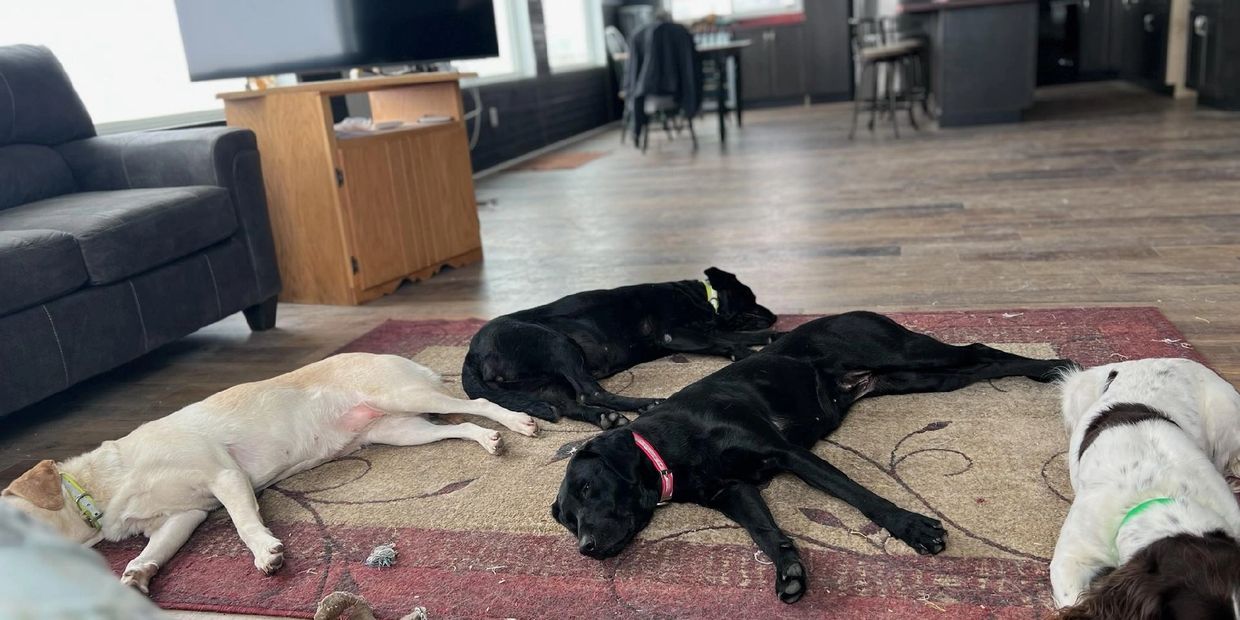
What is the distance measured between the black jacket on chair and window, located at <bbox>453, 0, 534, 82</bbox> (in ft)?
3.53

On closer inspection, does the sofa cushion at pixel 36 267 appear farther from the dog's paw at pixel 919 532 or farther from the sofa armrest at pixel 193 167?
the dog's paw at pixel 919 532

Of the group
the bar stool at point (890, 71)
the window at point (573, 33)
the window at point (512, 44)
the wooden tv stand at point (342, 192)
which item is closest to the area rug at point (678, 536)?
the wooden tv stand at point (342, 192)

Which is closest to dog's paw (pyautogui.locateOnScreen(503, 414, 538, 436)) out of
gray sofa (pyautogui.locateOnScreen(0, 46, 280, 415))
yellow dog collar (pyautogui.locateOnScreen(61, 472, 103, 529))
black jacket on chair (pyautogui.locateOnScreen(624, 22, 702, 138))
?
yellow dog collar (pyautogui.locateOnScreen(61, 472, 103, 529))

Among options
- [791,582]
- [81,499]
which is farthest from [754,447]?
[81,499]

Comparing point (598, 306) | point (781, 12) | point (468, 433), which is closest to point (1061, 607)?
point (468, 433)

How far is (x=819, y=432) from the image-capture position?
194 centimetres

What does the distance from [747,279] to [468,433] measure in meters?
1.59

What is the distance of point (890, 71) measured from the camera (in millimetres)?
7266

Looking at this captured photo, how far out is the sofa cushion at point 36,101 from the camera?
3195 millimetres

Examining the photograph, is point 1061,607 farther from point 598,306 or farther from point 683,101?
point 683,101

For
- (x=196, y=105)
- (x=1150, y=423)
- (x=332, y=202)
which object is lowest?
(x=1150, y=423)

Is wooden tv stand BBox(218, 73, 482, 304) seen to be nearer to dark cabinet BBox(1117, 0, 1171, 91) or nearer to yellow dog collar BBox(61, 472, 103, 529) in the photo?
yellow dog collar BBox(61, 472, 103, 529)

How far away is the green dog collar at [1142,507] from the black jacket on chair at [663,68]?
6608 millimetres

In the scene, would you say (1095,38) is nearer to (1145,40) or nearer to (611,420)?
(1145,40)
